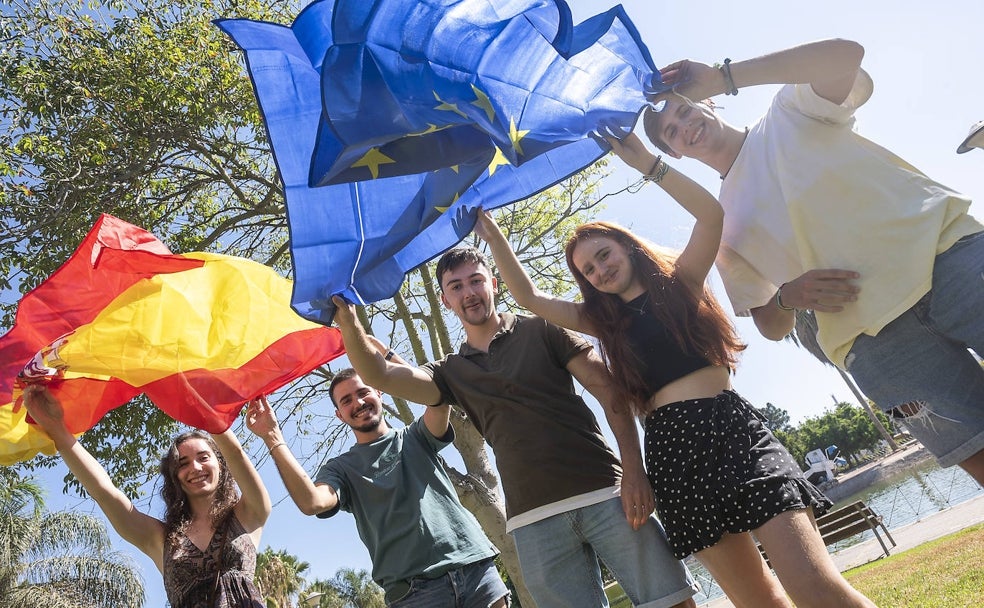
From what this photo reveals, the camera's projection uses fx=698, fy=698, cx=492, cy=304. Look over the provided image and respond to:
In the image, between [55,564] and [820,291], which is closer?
[820,291]

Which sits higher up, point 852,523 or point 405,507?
point 405,507

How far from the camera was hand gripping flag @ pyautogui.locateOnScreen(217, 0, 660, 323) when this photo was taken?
2.34 m

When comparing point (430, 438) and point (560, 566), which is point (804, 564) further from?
point (430, 438)

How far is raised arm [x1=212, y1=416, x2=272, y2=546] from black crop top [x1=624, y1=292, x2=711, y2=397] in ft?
6.09

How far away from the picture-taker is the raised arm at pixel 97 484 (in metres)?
3.33

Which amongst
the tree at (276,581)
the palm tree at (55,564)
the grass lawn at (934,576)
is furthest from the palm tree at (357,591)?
the grass lawn at (934,576)

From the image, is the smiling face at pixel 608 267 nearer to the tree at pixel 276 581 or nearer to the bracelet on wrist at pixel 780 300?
the bracelet on wrist at pixel 780 300

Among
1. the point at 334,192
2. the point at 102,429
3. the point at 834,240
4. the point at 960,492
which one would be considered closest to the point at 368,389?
the point at 334,192

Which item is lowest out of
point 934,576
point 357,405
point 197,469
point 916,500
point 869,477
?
point 934,576

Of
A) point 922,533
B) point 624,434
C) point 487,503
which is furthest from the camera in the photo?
point 922,533

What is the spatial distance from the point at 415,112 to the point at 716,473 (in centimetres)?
164

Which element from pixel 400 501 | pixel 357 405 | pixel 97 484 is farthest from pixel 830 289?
pixel 97 484

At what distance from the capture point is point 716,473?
7.98ft

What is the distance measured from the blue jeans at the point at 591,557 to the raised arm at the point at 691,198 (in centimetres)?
102
